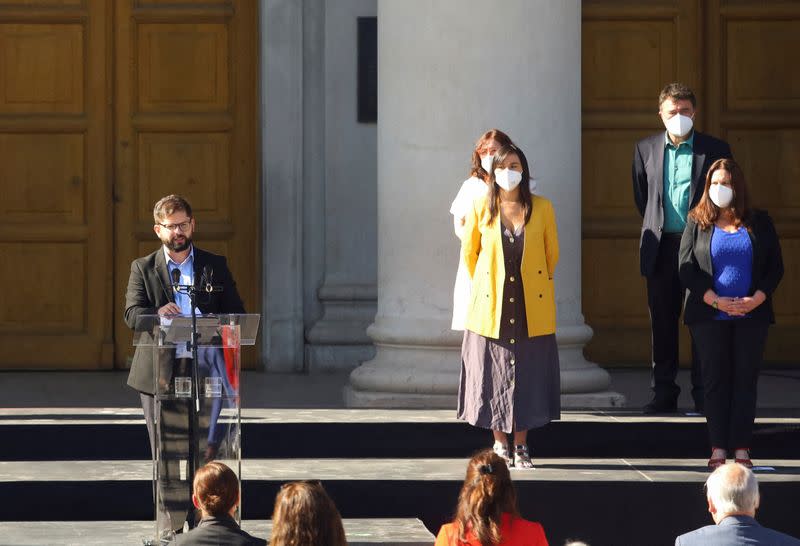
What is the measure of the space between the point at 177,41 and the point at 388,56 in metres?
2.59

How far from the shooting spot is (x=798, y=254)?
44.5 feet

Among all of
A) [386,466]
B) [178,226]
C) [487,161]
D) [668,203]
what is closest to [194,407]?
[178,226]

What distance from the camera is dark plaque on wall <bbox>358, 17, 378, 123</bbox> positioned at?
1326 centimetres

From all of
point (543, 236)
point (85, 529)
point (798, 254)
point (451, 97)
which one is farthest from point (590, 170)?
point (85, 529)

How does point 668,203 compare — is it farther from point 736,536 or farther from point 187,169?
point 736,536

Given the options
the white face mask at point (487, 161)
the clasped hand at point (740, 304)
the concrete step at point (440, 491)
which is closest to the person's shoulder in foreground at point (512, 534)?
the concrete step at point (440, 491)

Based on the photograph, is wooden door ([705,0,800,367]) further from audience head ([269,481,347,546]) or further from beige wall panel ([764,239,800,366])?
audience head ([269,481,347,546])

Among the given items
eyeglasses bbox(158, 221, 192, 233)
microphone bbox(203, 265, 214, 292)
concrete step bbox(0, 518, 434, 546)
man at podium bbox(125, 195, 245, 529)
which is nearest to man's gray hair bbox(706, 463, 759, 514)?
concrete step bbox(0, 518, 434, 546)

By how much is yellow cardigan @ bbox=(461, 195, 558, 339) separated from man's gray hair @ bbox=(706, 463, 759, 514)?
11.9 ft

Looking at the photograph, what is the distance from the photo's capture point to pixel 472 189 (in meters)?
9.87

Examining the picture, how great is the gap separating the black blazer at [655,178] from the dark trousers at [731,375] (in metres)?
1.50

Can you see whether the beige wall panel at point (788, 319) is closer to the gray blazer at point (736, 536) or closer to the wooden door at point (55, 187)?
the wooden door at point (55, 187)

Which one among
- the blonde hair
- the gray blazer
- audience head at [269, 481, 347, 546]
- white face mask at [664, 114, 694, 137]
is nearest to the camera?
audience head at [269, 481, 347, 546]

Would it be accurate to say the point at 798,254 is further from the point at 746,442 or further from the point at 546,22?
the point at 746,442
